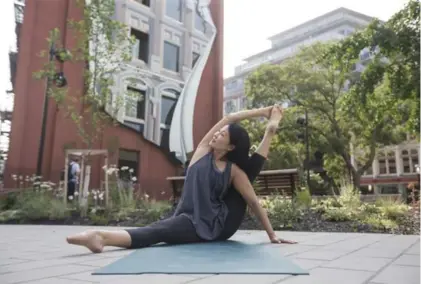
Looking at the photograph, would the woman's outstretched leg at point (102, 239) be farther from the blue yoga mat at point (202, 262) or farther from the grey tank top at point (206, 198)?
the grey tank top at point (206, 198)

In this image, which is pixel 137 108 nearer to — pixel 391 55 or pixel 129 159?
pixel 129 159

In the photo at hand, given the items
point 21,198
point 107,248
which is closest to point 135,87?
point 21,198

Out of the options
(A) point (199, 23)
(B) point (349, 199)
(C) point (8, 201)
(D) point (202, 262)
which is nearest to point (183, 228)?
(D) point (202, 262)

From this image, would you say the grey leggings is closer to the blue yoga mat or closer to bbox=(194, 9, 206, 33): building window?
the blue yoga mat

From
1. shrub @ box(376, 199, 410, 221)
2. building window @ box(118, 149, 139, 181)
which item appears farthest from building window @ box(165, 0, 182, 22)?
shrub @ box(376, 199, 410, 221)

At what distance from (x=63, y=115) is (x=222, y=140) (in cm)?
1278

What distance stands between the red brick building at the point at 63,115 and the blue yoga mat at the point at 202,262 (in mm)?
10651

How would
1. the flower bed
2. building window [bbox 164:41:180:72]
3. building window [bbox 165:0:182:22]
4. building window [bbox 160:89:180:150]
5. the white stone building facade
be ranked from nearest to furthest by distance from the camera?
the flower bed → the white stone building facade → building window [bbox 160:89:180:150] → building window [bbox 164:41:180:72] → building window [bbox 165:0:182:22]

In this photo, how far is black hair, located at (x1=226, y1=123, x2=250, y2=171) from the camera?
147 inches

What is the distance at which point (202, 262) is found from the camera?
267 centimetres

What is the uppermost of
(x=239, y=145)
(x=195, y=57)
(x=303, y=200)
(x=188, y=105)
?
(x=195, y=57)

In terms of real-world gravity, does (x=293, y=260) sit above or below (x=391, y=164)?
below

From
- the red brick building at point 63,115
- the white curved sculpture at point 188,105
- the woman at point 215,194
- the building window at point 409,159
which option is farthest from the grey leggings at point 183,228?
the building window at point 409,159

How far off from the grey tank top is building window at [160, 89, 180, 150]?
14.4 meters
